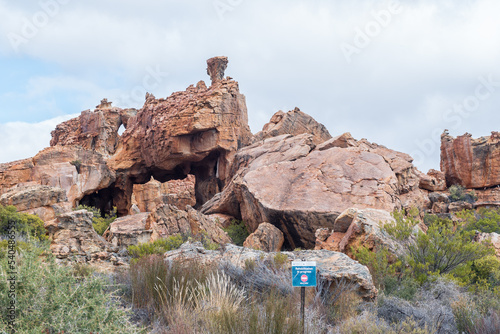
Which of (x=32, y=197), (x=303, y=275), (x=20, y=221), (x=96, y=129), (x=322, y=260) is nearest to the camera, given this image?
(x=303, y=275)

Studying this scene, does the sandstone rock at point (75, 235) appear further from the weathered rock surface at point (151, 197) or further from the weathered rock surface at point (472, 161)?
the weathered rock surface at point (472, 161)

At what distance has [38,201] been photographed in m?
→ 19.6

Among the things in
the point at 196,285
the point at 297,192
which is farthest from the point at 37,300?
the point at 297,192

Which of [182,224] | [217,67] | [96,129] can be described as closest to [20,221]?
[182,224]

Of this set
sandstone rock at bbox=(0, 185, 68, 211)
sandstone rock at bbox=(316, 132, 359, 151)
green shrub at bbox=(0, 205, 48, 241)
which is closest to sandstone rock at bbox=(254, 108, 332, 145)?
sandstone rock at bbox=(316, 132, 359, 151)

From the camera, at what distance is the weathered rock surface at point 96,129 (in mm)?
35781

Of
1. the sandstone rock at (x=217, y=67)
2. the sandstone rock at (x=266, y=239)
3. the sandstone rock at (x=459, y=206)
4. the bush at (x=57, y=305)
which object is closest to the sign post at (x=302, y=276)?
the bush at (x=57, y=305)

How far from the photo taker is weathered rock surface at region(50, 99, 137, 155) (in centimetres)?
3578

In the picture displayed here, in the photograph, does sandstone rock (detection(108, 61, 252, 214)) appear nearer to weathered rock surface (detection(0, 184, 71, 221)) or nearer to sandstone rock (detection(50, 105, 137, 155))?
sandstone rock (detection(50, 105, 137, 155))

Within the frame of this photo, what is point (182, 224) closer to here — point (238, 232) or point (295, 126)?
point (238, 232)

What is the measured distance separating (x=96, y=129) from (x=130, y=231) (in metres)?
23.9

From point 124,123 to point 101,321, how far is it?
39.3 meters

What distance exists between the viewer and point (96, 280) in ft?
12.6

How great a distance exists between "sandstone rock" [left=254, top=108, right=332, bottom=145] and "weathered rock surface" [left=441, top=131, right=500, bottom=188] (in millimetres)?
10097
